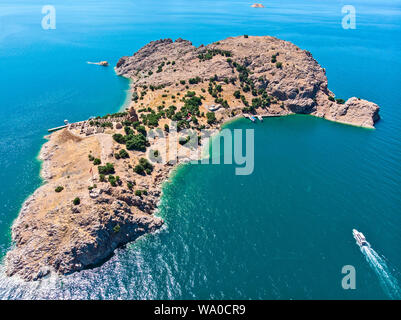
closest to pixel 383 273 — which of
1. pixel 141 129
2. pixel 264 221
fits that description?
pixel 264 221

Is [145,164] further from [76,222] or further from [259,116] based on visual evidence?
[259,116]

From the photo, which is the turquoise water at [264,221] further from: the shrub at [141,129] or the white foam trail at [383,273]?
the shrub at [141,129]

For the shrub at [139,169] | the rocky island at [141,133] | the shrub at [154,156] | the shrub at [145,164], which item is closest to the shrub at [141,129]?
the rocky island at [141,133]

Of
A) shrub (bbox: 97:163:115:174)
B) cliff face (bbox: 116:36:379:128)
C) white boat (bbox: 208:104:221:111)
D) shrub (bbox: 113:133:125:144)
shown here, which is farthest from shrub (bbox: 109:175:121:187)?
cliff face (bbox: 116:36:379:128)

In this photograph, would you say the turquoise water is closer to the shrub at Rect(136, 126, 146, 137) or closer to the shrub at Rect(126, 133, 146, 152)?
the shrub at Rect(126, 133, 146, 152)

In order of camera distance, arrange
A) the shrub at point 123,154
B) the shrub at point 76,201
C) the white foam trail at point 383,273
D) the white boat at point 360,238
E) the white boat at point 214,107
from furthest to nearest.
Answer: the white boat at point 214,107 < the shrub at point 123,154 < the shrub at point 76,201 < the white boat at point 360,238 < the white foam trail at point 383,273

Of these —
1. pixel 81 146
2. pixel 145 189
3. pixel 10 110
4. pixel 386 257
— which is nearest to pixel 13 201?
pixel 81 146

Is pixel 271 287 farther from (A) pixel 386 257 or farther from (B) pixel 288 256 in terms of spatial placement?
(A) pixel 386 257
